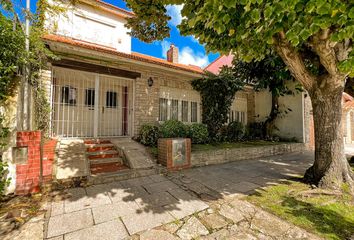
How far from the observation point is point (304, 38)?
2.55m

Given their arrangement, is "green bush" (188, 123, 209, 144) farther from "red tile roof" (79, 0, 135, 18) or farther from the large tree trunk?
"red tile roof" (79, 0, 135, 18)

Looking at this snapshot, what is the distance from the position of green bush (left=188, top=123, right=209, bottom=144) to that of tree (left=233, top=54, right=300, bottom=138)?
3.64 metres

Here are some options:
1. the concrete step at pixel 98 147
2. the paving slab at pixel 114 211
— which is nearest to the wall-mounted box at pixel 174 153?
the concrete step at pixel 98 147

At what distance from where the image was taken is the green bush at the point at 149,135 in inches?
264

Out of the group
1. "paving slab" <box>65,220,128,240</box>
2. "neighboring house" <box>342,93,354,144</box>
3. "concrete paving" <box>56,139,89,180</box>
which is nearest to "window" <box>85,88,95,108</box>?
"concrete paving" <box>56,139,89,180</box>

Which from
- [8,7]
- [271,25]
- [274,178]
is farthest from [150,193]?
[8,7]

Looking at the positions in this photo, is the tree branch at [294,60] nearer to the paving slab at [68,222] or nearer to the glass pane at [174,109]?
the paving slab at [68,222]

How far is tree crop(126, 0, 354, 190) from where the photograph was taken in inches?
97.9

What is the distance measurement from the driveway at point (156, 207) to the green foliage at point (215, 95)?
166 inches

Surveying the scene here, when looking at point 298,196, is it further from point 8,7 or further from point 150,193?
point 8,7

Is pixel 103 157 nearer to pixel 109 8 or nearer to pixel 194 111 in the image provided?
pixel 194 111

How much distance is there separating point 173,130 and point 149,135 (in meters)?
1.02

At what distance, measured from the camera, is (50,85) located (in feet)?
19.2

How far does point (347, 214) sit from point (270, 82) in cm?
757
